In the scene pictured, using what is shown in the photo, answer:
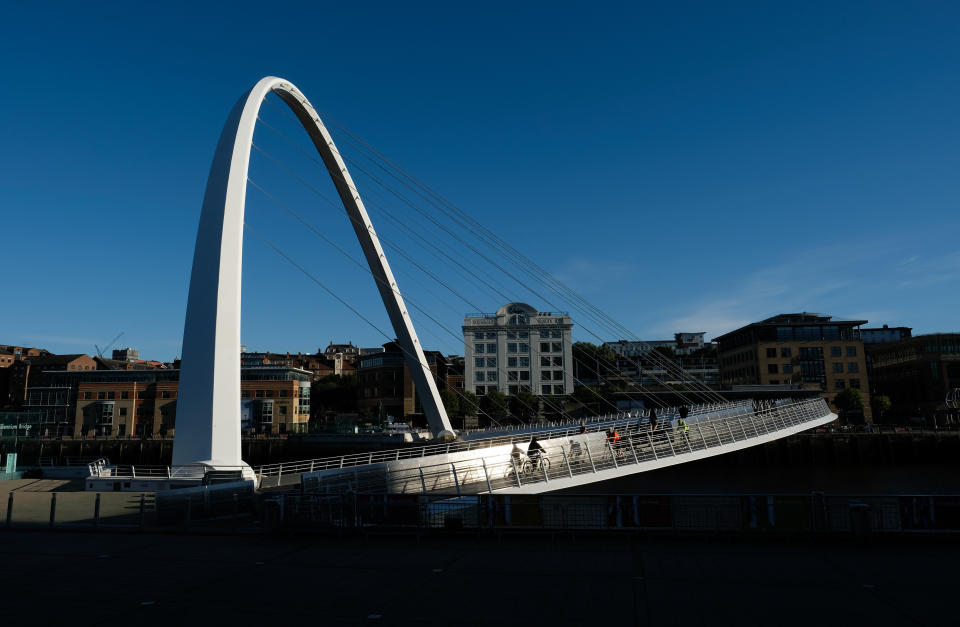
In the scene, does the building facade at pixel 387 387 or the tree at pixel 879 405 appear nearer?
the tree at pixel 879 405

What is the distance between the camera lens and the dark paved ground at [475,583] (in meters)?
7.14

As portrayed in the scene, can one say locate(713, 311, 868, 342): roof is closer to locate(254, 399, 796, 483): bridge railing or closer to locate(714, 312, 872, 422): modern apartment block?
locate(714, 312, 872, 422): modern apartment block

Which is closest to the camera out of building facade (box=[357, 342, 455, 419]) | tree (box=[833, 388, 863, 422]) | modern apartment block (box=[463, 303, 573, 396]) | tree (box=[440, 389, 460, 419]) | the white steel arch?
the white steel arch

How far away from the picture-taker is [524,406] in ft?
267

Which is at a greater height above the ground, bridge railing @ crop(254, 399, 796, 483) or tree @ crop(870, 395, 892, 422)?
tree @ crop(870, 395, 892, 422)

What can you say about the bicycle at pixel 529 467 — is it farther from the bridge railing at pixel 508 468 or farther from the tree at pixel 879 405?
the tree at pixel 879 405

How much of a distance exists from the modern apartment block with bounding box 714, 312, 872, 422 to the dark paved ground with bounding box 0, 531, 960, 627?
77.7m

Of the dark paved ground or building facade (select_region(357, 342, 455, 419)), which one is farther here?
building facade (select_region(357, 342, 455, 419))

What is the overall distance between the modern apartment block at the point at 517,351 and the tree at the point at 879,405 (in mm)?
38889

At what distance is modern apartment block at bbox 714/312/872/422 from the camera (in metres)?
82.2

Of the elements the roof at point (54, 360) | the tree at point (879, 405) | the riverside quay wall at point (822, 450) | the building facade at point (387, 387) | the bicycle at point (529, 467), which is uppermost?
the roof at point (54, 360)

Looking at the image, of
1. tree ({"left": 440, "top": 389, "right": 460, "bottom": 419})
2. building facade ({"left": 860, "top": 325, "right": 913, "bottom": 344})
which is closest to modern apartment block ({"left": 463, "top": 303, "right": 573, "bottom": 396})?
tree ({"left": 440, "top": 389, "right": 460, "bottom": 419})

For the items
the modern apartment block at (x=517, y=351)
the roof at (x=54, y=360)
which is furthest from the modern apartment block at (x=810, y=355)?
the roof at (x=54, y=360)

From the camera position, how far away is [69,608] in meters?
7.52
